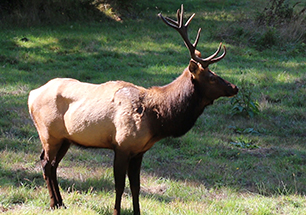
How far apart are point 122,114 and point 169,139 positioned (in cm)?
295

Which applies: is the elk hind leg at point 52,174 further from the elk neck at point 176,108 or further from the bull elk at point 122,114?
the elk neck at point 176,108

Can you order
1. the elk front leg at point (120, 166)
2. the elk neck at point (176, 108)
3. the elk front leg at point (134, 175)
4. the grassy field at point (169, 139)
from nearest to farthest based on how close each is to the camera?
1. the elk front leg at point (120, 166)
2. the elk neck at point (176, 108)
3. the elk front leg at point (134, 175)
4. the grassy field at point (169, 139)

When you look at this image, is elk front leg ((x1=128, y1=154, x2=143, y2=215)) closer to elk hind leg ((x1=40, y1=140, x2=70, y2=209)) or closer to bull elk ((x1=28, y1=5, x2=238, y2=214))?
bull elk ((x1=28, y1=5, x2=238, y2=214))

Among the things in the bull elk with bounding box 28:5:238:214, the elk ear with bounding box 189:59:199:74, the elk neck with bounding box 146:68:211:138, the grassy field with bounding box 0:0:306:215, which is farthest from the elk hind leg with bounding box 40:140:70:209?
the elk ear with bounding box 189:59:199:74

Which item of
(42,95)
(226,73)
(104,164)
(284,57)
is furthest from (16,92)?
(284,57)

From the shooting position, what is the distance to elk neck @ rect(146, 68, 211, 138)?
14.3 feet

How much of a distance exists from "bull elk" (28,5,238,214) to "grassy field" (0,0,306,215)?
0.69m

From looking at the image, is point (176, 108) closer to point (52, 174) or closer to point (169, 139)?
point (52, 174)

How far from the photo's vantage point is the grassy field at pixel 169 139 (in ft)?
16.7

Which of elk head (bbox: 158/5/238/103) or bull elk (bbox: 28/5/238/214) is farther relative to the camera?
elk head (bbox: 158/5/238/103)

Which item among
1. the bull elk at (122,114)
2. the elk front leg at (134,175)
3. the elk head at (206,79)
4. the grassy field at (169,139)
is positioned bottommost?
the grassy field at (169,139)

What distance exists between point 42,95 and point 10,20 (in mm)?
9739

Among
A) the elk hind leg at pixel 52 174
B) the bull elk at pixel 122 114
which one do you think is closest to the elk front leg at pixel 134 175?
the bull elk at pixel 122 114

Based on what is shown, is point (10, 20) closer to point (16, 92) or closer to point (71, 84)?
point (16, 92)
